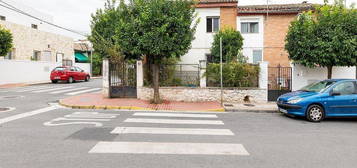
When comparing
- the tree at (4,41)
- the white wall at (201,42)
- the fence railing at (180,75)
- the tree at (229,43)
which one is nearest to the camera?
the fence railing at (180,75)

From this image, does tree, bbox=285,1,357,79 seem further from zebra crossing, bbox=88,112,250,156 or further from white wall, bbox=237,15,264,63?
zebra crossing, bbox=88,112,250,156

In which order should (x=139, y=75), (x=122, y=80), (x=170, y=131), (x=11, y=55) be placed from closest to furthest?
(x=170, y=131)
(x=139, y=75)
(x=122, y=80)
(x=11, y=55)

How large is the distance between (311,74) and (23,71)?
967 inches

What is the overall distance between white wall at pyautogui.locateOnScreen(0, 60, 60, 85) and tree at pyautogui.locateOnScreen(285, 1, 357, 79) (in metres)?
23.3

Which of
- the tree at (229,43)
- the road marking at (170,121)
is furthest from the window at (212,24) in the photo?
the road marking at (170,121)

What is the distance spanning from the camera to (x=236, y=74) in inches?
486

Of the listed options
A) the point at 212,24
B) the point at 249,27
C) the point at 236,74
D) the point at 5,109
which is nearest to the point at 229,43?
the point at 212,24

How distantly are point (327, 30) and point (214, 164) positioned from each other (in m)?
9.50

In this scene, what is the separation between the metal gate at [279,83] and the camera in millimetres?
12398

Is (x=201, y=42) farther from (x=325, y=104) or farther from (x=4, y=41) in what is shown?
(x=4, y=41)

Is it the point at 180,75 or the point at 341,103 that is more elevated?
the point at 180,75

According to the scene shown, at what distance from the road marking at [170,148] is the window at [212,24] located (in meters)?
13.5

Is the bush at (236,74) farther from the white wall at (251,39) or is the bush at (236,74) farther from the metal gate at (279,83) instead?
the white wall at (251,39)

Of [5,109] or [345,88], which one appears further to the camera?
[5,109]
